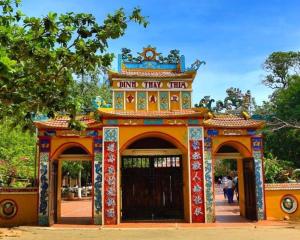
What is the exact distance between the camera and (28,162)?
2767 cm

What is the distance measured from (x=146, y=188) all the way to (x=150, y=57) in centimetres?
538

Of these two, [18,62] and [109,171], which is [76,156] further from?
[18,62]

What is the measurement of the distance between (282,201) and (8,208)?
1059 centimetres

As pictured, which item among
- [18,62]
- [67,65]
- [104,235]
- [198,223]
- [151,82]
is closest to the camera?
[18,62]

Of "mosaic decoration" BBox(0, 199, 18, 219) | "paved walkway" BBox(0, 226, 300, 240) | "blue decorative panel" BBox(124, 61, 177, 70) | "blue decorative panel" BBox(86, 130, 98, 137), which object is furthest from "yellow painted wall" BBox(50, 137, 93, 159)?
"blue decorative panel" BBox(124, 61, 177, 70)

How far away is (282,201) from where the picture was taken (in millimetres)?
16406

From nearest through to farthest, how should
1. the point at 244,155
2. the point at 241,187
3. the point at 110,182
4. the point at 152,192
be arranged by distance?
1. the point at 110,182
2. the point at 244,155
3. the point at 152,192
4. the point at 241,187

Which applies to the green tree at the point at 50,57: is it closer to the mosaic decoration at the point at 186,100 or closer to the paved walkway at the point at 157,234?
the paved walkway at the point at 157,234

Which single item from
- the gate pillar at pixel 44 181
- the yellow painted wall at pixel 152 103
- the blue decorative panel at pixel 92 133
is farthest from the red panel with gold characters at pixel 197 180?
the gate pillar at pixel 44 181

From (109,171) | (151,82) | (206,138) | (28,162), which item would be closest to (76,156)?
(109,171)

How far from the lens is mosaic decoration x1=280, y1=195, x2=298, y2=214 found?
16.4 metres

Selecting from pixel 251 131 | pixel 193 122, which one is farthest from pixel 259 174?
pixel 193 122

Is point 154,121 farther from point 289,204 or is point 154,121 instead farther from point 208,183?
point 289,204

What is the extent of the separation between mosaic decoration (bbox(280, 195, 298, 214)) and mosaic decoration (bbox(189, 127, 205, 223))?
3357mm
